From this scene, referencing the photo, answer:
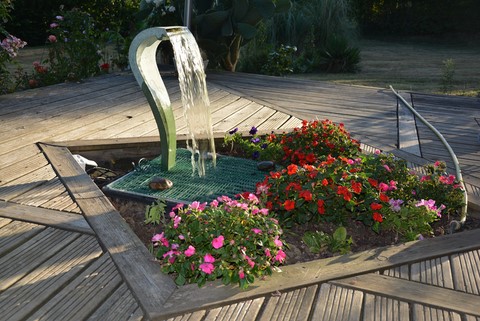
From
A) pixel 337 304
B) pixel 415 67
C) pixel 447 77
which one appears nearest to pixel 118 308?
pixel 337 304

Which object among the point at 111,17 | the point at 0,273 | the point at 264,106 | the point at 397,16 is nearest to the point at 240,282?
the point at 0,273

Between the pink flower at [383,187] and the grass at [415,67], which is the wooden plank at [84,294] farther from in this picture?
the grass at [415,67]

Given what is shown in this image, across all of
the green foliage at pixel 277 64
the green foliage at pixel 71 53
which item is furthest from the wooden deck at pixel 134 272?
the green foliage at pixel 277 64

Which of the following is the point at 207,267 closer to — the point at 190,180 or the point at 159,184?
the point at 159,184

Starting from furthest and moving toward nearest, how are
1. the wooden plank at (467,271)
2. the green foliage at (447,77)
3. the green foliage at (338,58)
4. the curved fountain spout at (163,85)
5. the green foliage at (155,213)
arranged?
the green foliage at (338,58), the green foliage at (447,77), the curved fountain spout at (163,85), the green foliage at (155,213), the wooden plank at (467,271)

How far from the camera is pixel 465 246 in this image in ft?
8.14

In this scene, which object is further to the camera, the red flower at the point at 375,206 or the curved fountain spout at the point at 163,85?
the curved fountain spout at the point at 163,85

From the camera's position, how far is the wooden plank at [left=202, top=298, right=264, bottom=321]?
1.96 m

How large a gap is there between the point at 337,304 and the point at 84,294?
2.96ft

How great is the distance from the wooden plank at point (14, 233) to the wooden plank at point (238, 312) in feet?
3.35

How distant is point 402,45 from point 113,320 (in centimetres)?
1526

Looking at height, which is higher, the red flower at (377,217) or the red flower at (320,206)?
the red flower at (320,206)

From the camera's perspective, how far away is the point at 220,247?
2158mm

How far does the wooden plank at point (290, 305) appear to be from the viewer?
1.98 m
